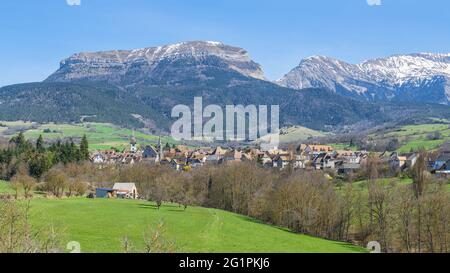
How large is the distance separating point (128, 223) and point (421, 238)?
3135 centimetres

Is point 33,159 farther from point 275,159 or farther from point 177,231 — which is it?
point 177,231

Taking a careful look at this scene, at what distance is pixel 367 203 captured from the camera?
56281 millimetres

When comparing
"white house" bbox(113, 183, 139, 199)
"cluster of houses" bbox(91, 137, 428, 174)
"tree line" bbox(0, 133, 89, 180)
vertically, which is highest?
"tree line" bbox(0, 133, 89, 180)

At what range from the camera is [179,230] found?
48781mm

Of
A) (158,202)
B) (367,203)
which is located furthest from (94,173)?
(367,203)

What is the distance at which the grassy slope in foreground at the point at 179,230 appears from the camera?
40.7m

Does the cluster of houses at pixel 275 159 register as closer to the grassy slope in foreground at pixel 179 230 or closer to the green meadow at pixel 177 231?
the green meadow at pixel 177 231

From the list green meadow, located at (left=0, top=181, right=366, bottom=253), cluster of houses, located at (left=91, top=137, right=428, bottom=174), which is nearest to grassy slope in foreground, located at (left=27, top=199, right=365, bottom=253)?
green meadow, located at (left=0, top=181, right=366, bottom=253)

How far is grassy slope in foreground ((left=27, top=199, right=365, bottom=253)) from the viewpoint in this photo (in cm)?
4066

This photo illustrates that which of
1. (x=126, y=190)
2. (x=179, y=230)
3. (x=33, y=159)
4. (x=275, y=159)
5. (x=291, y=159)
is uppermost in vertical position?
(x=33, y=159)

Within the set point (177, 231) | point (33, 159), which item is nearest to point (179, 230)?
point (177, 231)

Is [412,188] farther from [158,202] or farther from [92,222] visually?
[92,222]

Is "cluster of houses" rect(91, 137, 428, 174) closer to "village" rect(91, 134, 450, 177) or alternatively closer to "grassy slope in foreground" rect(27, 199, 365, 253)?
"village" rect(91, 134, 450, 177)
